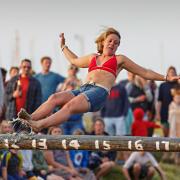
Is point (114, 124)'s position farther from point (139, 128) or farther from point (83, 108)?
point (83, 108)

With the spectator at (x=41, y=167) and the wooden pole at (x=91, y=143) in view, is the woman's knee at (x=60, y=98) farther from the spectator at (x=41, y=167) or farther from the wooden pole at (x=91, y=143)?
the spectator at (x=41, y=167)

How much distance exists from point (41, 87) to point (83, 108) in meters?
5.23

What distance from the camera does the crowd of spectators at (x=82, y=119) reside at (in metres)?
13.4

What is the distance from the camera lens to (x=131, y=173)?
1495 centimetres

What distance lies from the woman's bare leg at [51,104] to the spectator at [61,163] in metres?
3.59

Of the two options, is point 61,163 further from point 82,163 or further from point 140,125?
point 140,125

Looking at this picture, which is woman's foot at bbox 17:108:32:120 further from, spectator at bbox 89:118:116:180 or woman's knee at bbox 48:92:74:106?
spectator at bbox 89:118:116:180

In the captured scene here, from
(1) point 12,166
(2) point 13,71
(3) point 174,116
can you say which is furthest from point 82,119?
(1) point 12,166

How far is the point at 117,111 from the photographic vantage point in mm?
15672

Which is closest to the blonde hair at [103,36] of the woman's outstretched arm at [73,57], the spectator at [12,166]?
the woman's outstretched arm at [73,57]

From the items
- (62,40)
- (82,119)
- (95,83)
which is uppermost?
(62,40)

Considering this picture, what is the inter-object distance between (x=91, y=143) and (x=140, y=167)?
6.04 meters

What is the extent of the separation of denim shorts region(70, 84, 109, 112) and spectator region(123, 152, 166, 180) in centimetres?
510

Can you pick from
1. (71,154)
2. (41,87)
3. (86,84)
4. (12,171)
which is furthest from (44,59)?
(86,84)
